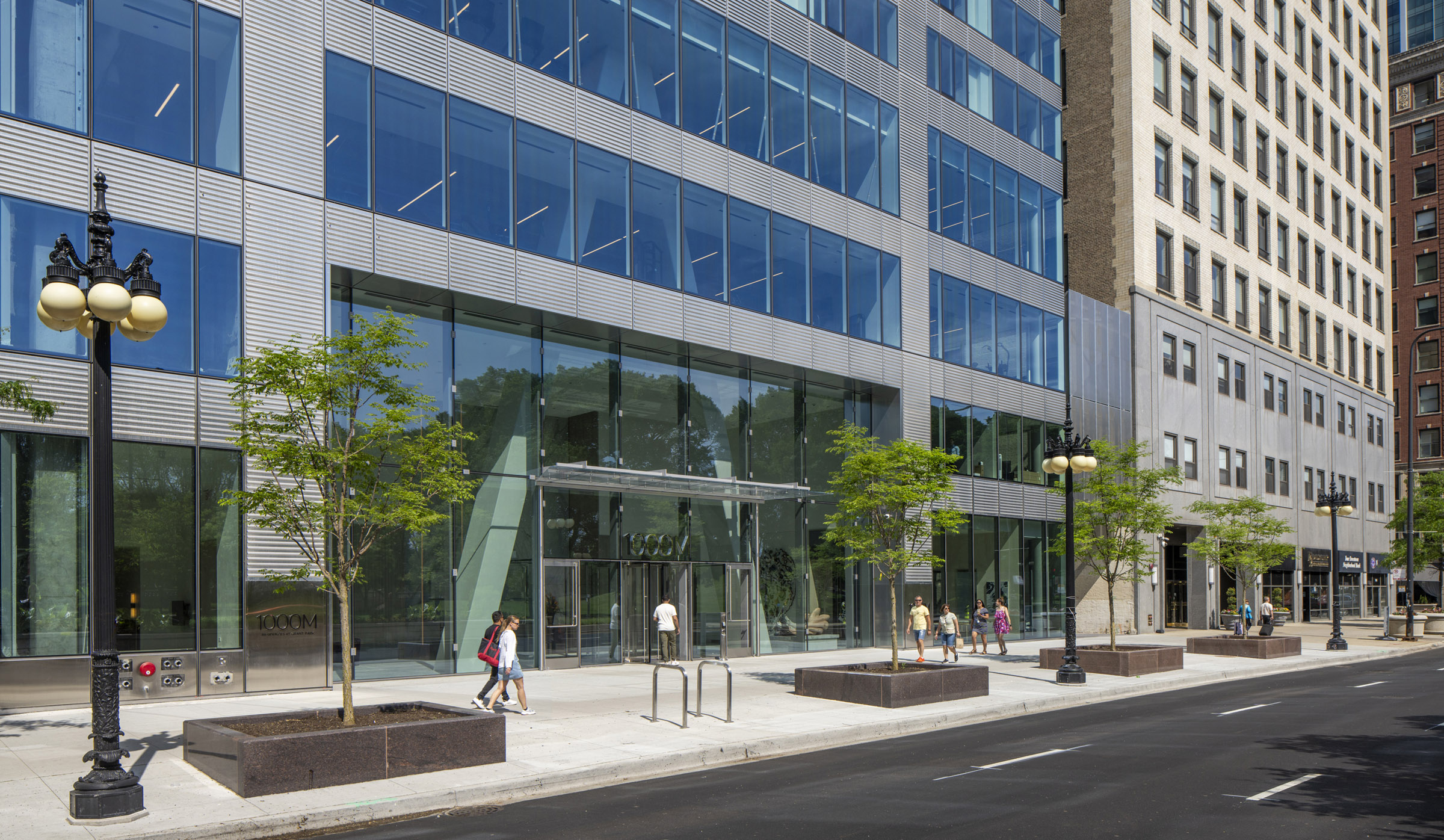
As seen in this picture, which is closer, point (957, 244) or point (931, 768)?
point (931, 768)

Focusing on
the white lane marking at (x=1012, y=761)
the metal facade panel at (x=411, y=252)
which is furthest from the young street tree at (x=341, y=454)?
the metal facade panel at (x=411, y=252)

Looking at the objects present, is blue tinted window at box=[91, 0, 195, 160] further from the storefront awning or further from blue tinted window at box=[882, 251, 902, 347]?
blue tinted window at box=[882, 251, 902, 347]

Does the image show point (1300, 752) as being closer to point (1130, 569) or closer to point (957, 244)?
point (1130, 569)

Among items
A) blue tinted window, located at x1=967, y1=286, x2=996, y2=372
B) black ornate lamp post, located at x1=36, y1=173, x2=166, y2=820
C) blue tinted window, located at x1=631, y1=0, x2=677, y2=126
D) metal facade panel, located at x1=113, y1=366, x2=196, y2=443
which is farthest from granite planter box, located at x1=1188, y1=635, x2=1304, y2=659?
black ornate lamp post, located at x1=36, y1=173, x2=166, y2=820

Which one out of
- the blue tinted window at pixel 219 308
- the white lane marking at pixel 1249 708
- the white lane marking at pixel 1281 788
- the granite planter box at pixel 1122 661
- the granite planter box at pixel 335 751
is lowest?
the granite planter box at pixel 1122 661

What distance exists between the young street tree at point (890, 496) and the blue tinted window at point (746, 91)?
34.7 ft

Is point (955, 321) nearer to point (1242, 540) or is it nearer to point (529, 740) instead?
point (1242, 540)

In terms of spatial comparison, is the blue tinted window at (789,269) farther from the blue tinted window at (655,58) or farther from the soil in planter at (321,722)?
the soil in planter at (321,722)

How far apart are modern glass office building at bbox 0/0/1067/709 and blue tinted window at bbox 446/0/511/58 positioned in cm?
10

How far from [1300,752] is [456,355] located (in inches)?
675

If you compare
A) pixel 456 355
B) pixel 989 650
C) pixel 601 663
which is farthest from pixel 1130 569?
pixel 456 355

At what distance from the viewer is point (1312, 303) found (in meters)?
62.8

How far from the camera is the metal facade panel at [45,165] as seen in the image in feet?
57.2

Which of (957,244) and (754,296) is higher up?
(957,244)
